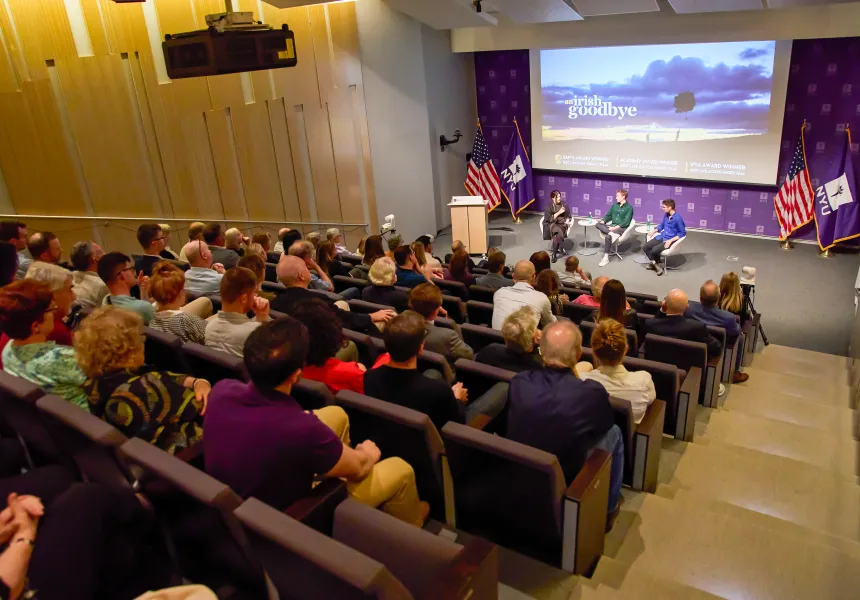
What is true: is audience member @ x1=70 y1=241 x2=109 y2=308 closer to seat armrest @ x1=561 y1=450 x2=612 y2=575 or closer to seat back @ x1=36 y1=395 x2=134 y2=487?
seat back @ x1=36 y1=395 x2=134 y2=487

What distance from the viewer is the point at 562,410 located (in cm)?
232

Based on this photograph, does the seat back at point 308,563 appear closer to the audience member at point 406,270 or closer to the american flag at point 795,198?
the audience member at point 406,270

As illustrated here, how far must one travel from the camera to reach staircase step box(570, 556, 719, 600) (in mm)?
2135

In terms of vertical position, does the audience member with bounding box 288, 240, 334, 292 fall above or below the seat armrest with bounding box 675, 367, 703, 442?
above

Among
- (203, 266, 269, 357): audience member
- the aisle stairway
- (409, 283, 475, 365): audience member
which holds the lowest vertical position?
the aisle stairway

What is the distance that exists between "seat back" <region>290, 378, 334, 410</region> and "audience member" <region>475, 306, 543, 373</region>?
98 cm

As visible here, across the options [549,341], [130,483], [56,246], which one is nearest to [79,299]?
[56,246]

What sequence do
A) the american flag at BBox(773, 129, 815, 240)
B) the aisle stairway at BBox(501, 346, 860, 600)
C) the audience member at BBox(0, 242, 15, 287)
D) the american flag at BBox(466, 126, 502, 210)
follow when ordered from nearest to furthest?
the aisle stairway at BBox(501, 346, 860, 600)
the audience member at BBox(0, 242, 15, 287)
the american flag at BBox(773, 129, 815, 240)
the american flag at BBox(466, 126, 502, 210)

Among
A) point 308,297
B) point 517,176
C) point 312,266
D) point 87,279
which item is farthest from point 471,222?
point 87,279

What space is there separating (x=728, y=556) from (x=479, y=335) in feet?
5.63

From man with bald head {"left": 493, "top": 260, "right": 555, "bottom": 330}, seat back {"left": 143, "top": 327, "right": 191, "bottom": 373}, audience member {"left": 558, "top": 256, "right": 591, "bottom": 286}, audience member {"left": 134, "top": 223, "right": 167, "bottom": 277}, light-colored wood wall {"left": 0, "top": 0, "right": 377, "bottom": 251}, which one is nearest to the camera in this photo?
seat back {"left": 143, "top": 327, "right": 191, "bottom": 373}

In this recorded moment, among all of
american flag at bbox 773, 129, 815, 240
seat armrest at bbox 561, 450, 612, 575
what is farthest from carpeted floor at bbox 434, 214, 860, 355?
seat armrest at bbox 561, 450, 612, 575

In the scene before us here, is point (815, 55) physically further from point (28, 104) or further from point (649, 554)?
point (28, 104)

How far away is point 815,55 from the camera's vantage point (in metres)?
7.61
